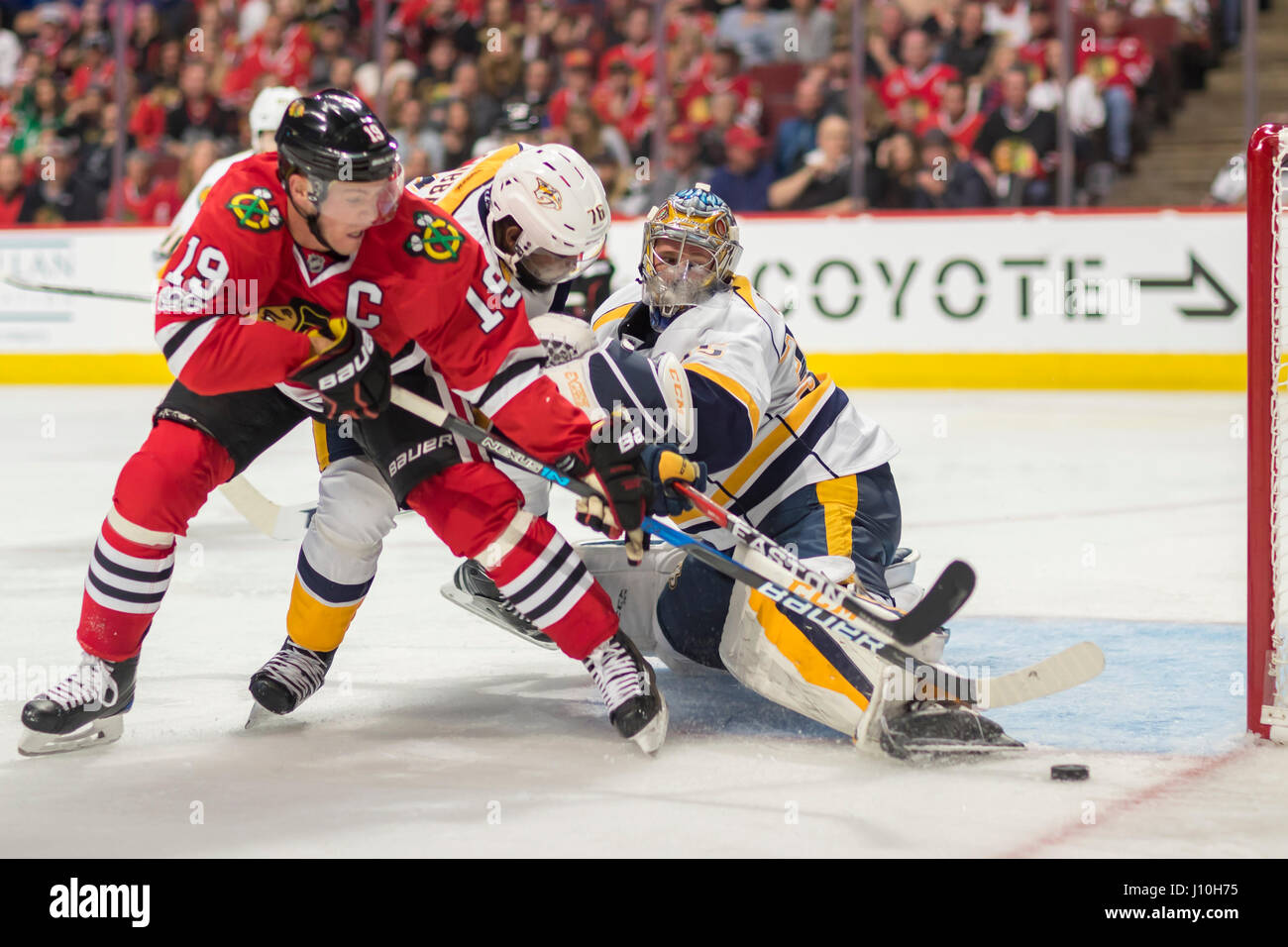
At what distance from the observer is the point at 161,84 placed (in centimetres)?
1025

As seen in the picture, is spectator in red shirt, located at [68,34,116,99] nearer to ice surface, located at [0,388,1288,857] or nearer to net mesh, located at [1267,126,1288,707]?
ice surface, located at [0,388,1288,857]

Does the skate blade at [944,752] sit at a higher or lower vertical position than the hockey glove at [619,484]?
lower

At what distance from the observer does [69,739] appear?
2.56 meters

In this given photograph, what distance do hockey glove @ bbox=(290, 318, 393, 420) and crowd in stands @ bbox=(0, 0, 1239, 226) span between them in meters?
6.74

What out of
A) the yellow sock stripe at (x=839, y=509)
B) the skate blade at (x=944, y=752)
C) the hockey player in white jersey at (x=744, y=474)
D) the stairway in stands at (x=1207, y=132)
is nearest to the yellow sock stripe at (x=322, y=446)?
the hockey player in white jersey at (x=744, y=474)

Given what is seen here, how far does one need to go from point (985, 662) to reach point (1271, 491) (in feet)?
2.54

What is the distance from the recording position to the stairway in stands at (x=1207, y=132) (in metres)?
8.96

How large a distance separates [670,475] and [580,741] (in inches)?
18.1

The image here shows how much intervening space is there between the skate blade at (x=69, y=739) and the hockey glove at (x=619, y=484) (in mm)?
836

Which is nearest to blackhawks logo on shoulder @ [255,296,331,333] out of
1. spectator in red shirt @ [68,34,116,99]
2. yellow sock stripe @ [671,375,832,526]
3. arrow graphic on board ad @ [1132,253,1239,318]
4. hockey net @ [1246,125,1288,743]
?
yellow sock stripe @ [671,375,832,526]

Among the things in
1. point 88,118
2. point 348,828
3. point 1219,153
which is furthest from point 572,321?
point 88,118

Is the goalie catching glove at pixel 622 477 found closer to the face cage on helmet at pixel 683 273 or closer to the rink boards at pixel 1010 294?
the face cage on helmet at pixel 683 273

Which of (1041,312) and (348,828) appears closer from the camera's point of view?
(348,828)

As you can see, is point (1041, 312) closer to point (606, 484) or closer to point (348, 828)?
point (606, 484)
